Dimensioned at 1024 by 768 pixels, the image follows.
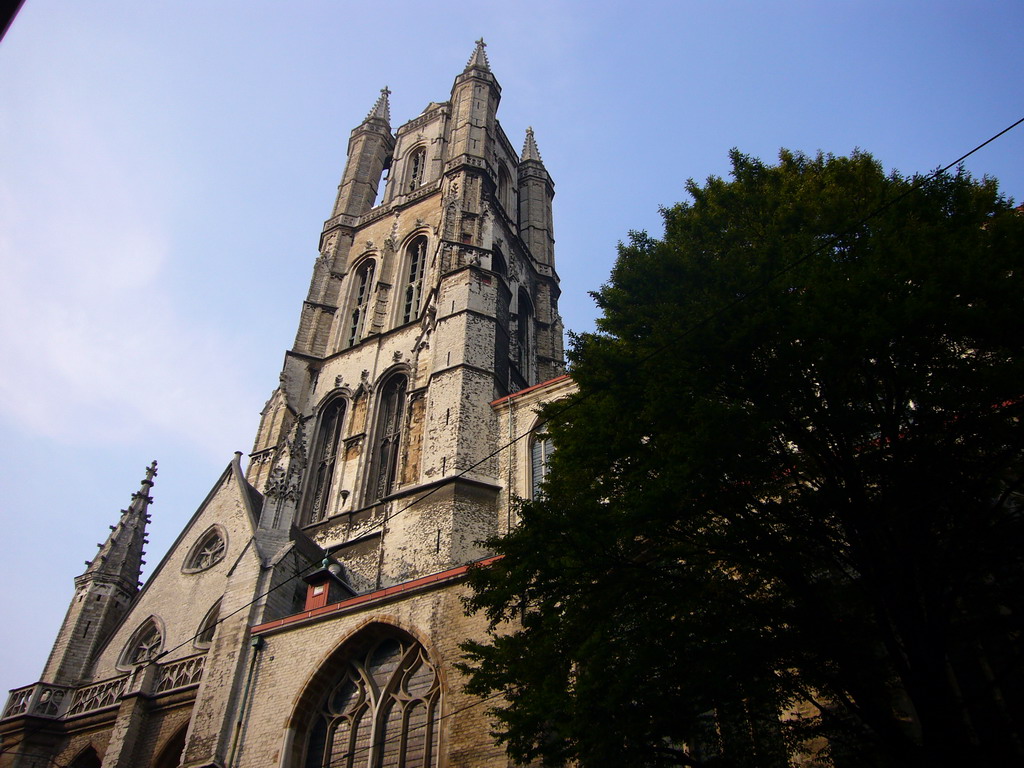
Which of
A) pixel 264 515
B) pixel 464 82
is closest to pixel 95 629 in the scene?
pixel 264 515

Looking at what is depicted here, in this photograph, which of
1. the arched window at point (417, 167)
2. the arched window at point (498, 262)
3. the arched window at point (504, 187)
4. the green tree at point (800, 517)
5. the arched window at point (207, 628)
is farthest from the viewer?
the arched window at point (504, 187)

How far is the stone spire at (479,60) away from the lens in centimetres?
3425

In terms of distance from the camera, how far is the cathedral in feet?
41.7

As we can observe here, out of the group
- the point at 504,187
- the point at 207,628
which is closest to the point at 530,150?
the point at 504,187

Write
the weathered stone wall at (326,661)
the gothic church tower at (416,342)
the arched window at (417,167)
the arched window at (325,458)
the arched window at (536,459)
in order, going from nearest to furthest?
1. the weathered stone wall at (326,661)
2. the gothic church tower at (416,342)
3. the arched window at (536,459)
4. the arched window at (325,458)
5. the arched window at (417,167)

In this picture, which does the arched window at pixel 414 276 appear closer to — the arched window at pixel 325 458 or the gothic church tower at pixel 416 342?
the gothic church tower at pixel 416 342

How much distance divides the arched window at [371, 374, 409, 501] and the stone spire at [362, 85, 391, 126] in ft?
60.0

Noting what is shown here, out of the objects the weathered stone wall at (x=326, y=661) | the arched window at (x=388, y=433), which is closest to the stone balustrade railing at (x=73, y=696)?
the weathered stone wall at (x=326, y=661)

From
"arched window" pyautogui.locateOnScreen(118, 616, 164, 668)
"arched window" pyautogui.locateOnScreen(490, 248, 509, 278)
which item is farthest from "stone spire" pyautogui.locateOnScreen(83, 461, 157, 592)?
"arched window" pyautogui.locateOnScreen(490, 248, 509, 278)

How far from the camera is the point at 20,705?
16578 mm

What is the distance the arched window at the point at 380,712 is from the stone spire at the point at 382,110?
2902 cm

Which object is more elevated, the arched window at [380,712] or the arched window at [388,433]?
the arched window at [388,433]

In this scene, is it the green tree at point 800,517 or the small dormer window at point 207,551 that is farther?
the small dormer window at point 207,551

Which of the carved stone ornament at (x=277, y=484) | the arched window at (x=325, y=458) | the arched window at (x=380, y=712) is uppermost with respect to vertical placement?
the arched window at (x=325, y=458)
